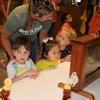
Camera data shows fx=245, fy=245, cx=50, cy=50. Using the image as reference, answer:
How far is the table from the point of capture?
96cm

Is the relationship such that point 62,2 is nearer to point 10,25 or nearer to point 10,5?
point 10,5

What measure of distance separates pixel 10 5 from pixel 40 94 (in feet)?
8.89

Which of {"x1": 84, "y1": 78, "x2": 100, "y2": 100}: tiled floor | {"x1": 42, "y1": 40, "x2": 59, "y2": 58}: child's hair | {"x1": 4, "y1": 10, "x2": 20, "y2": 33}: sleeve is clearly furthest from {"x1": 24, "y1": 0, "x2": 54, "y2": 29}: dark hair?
{"x1": 84, "y1": 78, "x2": 100, "y2": 100}: tiled floor

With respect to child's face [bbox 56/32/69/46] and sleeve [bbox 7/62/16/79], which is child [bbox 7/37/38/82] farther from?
child's face [bbox 56/32/69/46]

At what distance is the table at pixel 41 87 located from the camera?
96 centimetres

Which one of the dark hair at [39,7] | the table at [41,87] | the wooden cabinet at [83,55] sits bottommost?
the table at [41,87]

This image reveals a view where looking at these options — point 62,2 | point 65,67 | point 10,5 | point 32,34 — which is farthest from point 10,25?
point 62,2

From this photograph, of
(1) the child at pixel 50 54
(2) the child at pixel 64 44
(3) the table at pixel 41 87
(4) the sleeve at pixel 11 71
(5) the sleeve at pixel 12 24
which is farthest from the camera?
(2) the child at pixel 64 44

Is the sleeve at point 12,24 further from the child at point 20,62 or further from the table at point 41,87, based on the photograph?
the table at point 41,87

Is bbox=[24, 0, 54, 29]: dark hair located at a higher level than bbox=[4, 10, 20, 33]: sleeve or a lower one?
higher

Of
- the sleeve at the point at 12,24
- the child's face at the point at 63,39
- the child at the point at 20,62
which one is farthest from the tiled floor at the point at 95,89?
the child's face at the point at 63,39

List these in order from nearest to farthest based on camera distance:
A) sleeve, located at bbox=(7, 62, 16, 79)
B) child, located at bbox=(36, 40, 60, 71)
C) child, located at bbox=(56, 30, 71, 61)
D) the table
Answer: the table
sleeve, located at bbox=(7, 62, 16, 79)
child, located at bbox=(36, 40, 60, 71)
child, located at bbox=(56, 30, 71, 61)

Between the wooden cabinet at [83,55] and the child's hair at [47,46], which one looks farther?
the child's hair at [47,46]

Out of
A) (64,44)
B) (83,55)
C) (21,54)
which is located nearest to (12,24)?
(21,54)
